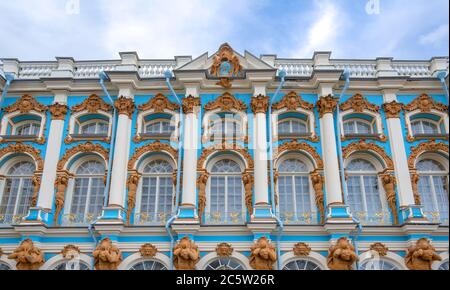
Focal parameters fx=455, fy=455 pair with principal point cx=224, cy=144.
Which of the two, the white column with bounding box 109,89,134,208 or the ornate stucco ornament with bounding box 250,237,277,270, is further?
the white column with bounding box 109,89,134,208

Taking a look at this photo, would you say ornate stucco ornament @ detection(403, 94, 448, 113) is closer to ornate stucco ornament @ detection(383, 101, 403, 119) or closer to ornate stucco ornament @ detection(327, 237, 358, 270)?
ornate stucco ornament @ detection(383, 101, 403, 119)

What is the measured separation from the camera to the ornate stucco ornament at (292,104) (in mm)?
18688

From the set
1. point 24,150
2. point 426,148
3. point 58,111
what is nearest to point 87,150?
point 58,111

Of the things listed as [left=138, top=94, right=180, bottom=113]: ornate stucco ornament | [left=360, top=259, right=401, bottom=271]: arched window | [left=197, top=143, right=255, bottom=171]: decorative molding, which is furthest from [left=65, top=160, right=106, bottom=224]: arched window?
[left=360, top=259, right=401, bottom=271]: arched window

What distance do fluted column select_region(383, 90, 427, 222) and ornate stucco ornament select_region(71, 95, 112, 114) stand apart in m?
11.4

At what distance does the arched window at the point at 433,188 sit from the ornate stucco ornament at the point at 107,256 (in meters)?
11.2

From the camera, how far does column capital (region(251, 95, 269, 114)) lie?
1828 cm

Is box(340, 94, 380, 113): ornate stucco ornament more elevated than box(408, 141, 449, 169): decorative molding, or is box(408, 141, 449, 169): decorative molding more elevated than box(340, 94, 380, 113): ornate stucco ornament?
box(340, 94, 380, 113): ornate stucco ornament

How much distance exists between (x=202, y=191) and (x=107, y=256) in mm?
4140

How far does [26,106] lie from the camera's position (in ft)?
62.2

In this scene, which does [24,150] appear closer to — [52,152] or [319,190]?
[52,152]
